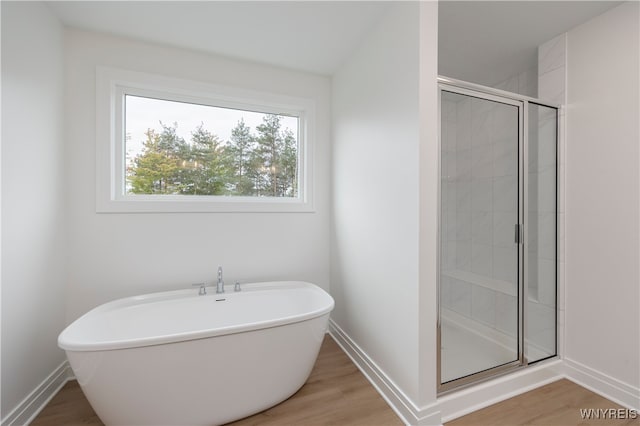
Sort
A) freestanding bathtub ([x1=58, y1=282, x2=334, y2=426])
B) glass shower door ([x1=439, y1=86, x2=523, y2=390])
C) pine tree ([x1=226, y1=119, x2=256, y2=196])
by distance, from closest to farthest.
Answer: freestanding bathtub ([x1=58, y1=282, x2=334, y2=426])
glass shower door ([x1=439, y1=86, x2=523, y2=390])
pine tree ([x1=226, y1=119, x2=256, y2=196])

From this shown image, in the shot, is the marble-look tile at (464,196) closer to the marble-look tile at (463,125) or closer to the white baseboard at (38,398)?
the marble-look tile at (463,125)

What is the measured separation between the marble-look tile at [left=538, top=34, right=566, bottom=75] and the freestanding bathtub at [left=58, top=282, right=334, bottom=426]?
7.78 feet

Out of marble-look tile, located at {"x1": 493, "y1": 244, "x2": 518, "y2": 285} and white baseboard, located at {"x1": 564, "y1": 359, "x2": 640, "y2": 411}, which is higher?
marble-look tile, located at {"x1": 493, "y1": 244, "x2": 518, "y2": 285}

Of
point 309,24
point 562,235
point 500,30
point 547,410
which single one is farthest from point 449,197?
point 309,24

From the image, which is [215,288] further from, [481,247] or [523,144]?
[523,144]

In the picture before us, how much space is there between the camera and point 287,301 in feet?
7.29

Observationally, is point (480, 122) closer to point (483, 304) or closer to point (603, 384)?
point (483, 304)

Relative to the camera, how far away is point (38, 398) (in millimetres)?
1592

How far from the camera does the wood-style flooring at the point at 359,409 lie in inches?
59.7

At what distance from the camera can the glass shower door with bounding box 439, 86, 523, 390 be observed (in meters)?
1.74

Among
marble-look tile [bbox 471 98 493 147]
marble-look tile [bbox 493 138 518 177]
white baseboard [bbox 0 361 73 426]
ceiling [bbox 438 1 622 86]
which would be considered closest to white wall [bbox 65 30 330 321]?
white baseboard [bbox 0 361 73 426]

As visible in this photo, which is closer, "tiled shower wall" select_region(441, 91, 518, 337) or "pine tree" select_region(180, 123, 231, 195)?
"tiled shower wall" select_region(441, 91, 518, 337)

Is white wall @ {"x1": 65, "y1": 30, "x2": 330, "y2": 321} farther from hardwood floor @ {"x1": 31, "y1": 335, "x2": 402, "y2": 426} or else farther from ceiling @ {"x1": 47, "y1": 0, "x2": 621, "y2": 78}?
hardwood floor @ {"x1": 31, "y1": 335, "x2": 402, "y2": 426}

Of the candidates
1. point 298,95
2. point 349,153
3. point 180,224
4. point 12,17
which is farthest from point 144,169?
point 349,153
